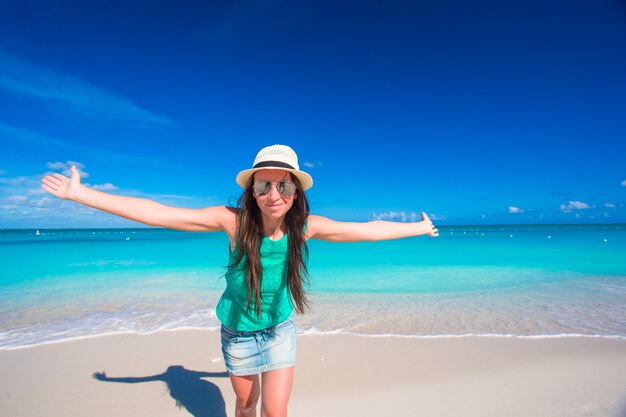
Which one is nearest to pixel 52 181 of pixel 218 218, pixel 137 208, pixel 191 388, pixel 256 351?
pixel 137 208

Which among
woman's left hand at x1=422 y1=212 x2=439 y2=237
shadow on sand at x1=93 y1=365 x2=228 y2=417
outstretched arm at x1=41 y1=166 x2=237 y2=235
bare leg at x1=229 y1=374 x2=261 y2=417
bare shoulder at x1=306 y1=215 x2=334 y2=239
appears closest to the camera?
outstretched arm at x1=41 y1=166 x2=237 y2=235

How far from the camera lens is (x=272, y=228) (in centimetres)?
275

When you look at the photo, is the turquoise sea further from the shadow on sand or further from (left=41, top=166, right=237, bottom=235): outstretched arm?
(left=41, top=166, right=237, bottom=235): outstretched arm

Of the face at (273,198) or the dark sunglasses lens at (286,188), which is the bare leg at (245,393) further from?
the dark sunglasses lens at (286,188)

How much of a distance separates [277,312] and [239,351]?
1.38 feet

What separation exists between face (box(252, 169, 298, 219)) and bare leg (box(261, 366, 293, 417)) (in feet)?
4.12

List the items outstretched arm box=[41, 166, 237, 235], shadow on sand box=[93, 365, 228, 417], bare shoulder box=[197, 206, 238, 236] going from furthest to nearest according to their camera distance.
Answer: shadow on sand box=[93, 365, 228, 417], bare shoulder box=[197, 206, 238, 236], outstretched arm box=[41, 166, 237, 235]

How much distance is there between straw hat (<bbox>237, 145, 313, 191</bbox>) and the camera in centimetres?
254

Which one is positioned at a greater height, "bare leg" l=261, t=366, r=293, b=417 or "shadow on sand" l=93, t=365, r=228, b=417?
"bare leg" l=261, t=366, r=293, b=417

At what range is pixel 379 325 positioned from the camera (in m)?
6.50

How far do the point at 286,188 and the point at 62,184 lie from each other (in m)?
1.61

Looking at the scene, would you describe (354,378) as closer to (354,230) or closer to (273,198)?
(354,230)

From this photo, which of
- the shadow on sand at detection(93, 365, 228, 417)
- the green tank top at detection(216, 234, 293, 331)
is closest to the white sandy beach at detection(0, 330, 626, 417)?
the shadow on sand at detection(93, 365, 228, 417)

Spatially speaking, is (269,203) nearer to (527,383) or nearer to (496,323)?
(527,383)
